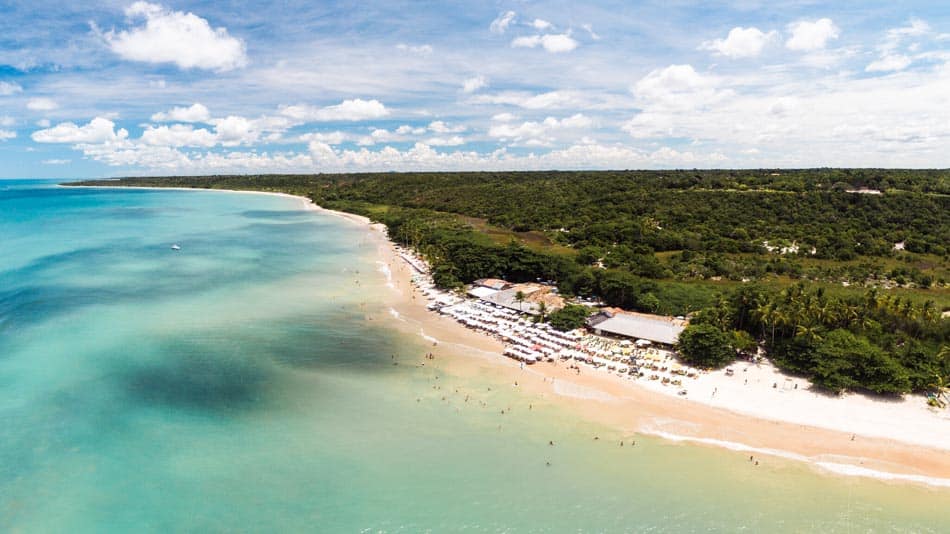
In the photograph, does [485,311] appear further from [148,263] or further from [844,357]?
[148,263]

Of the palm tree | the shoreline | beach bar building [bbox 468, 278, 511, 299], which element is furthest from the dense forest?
the shoreline

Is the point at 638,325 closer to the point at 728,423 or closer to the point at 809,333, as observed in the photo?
the point at 809,333

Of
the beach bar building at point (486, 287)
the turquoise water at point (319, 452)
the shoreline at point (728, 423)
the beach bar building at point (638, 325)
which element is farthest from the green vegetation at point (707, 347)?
the beach bar building at point (486, 287)

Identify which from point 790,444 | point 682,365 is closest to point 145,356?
point 682,365

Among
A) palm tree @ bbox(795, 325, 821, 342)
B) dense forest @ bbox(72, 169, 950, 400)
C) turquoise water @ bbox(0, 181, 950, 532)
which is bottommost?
turquoise water @ bbox(0, 181, 950, 532)

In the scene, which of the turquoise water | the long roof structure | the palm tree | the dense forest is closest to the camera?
the turquoise water

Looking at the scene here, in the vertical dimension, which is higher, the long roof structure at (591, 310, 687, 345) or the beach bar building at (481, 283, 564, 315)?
the beach bar building at (481, 283, 564, 315)

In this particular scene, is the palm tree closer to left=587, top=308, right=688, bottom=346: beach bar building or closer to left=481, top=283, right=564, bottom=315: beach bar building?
left=587, top=308, right=688, bottom=346: beach bar building

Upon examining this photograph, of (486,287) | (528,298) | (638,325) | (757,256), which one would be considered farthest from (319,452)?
(757,256)
